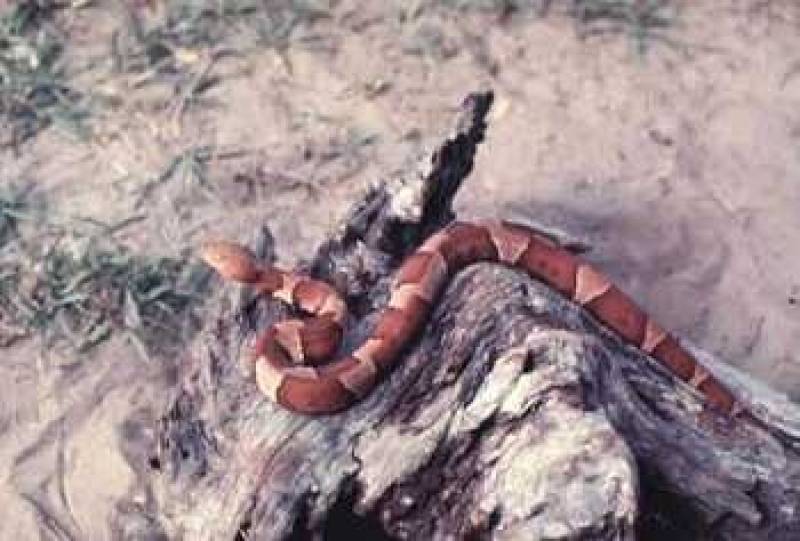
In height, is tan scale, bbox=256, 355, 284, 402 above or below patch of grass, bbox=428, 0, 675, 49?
above

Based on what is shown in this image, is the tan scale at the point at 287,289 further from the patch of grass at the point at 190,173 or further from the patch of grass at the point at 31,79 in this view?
the patch of grass at the point at 31,79

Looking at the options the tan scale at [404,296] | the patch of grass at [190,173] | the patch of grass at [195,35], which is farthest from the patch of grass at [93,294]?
the tan scale at [404,296]

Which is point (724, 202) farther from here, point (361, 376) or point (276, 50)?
point (361, 376)

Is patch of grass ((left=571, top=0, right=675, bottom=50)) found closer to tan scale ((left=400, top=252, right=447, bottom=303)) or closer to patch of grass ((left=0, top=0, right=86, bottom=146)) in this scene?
patch of grass ((left=0, top=0, right=86, bottom=146))

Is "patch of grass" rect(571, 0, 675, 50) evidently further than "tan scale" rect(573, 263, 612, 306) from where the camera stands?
Yes

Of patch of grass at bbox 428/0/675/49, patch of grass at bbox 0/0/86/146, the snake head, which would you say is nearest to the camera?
the snake head

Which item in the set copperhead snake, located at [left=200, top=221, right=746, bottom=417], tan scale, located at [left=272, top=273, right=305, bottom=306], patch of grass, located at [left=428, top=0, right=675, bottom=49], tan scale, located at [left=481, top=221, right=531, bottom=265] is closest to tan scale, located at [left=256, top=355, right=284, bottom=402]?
copperhead snake, located at [left=200, top=221, right=746, bottom=417]
